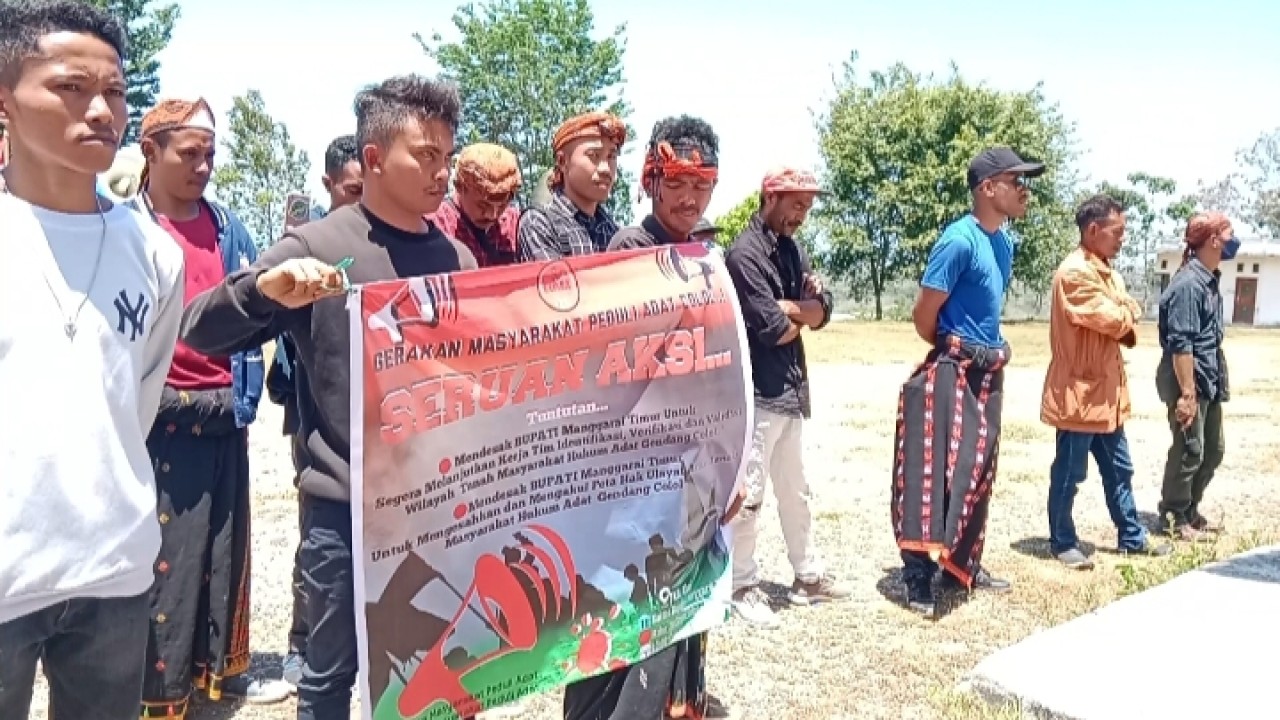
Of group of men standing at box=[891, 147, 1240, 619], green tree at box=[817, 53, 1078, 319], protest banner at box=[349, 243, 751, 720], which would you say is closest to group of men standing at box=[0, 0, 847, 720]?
protest banner at box=[349, 243, 751, 720]

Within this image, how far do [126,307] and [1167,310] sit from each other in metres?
5.92

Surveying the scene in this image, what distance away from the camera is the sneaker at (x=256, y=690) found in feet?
12.9

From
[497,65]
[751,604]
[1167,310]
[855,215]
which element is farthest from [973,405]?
[497,65]

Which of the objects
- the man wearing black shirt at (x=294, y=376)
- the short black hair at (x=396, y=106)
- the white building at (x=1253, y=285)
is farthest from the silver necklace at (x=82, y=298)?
the white building at (x=1253, y=285)

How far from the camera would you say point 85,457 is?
2057 millimetres

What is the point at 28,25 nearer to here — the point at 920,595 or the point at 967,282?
the point at 967,282

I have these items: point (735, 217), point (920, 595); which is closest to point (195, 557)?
point (920, 595)

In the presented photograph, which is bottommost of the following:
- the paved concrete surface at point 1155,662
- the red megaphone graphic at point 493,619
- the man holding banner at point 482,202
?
the paved concrete surface at point 1155,662

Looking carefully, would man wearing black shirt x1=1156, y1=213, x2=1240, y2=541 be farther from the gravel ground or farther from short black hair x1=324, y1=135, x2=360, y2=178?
short black hair x1=324, y1=135, x2=360, y2=178

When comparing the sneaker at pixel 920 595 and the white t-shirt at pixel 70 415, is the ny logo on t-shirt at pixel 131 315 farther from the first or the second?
the sneaker at pixel 920 595

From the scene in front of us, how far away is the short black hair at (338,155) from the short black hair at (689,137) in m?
1.39

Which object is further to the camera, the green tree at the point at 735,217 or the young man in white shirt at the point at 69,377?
the green tree at the point at 735,217

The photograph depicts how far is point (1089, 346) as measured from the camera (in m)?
5.78

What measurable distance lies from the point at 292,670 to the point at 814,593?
2481 mm
